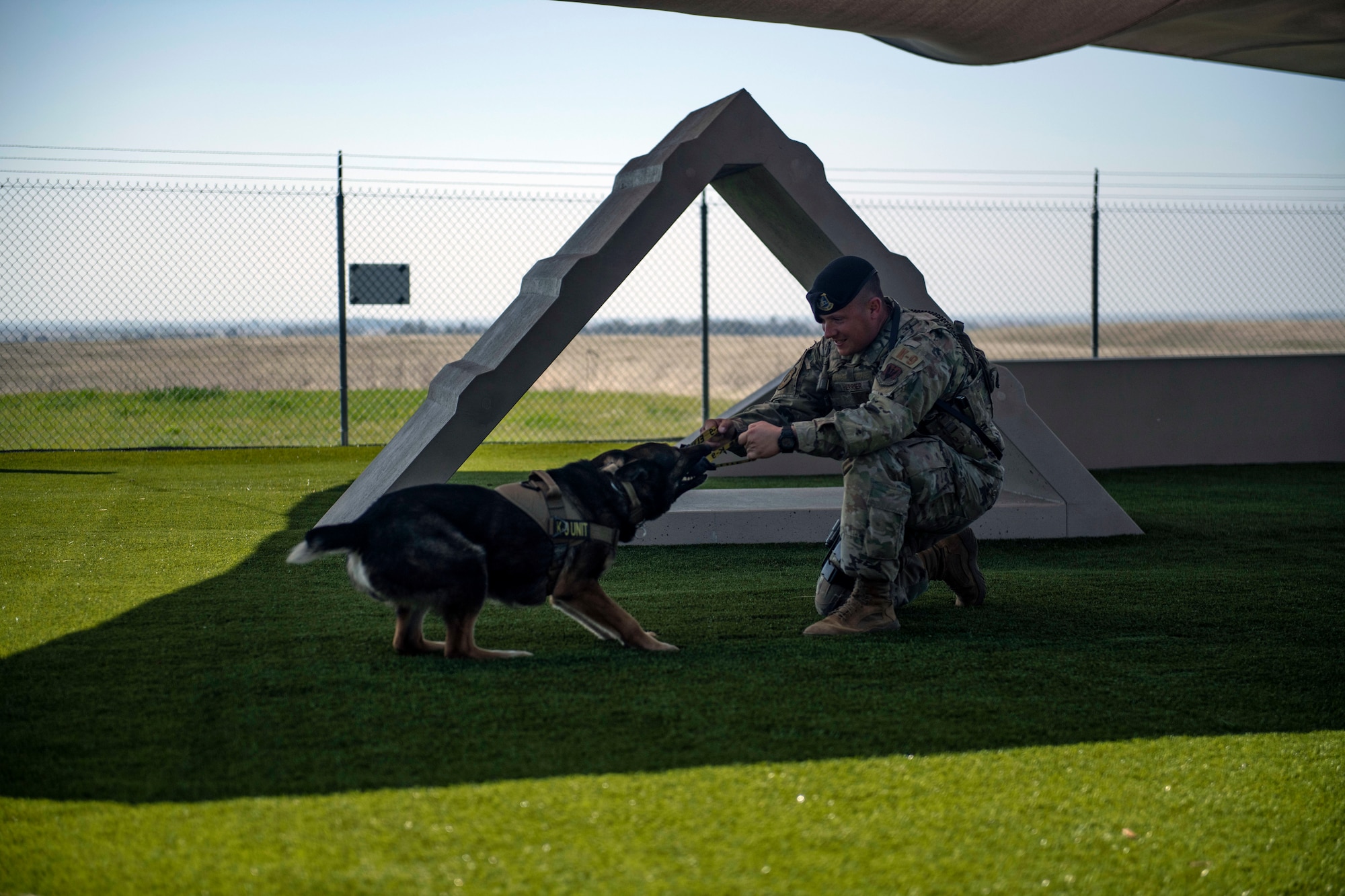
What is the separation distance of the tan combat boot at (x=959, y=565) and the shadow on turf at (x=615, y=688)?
0.13 m

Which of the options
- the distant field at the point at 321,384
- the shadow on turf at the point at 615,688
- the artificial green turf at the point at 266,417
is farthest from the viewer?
the distant field at the point at 321,384

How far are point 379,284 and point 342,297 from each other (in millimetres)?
366

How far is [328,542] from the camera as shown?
9.73 feet

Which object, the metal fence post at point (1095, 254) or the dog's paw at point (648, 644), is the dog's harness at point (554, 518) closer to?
the dog's paw at point (648, 644)

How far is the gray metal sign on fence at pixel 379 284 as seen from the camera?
1004 centimetres

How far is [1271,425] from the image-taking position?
9820 millimetres

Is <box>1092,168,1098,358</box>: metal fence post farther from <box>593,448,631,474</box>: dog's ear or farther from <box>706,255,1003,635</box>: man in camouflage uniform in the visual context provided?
<box>593,448,631,474</box>: dog's ear

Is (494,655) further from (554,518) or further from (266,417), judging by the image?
(266,417)

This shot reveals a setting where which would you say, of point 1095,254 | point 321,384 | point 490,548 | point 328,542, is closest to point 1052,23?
point 1095,254

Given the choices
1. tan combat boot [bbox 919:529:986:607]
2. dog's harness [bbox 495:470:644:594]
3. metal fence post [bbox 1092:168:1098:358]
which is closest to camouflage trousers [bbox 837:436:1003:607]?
tan combat boot [bbox 919:529:986:607]

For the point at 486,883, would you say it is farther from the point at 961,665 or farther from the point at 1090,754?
the point at 961,665

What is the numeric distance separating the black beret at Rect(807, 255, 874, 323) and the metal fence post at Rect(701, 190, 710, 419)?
627 centimetres

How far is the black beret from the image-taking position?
12.6 feet

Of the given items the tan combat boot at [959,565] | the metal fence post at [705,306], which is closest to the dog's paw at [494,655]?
the tan combat boot at [959,565]
